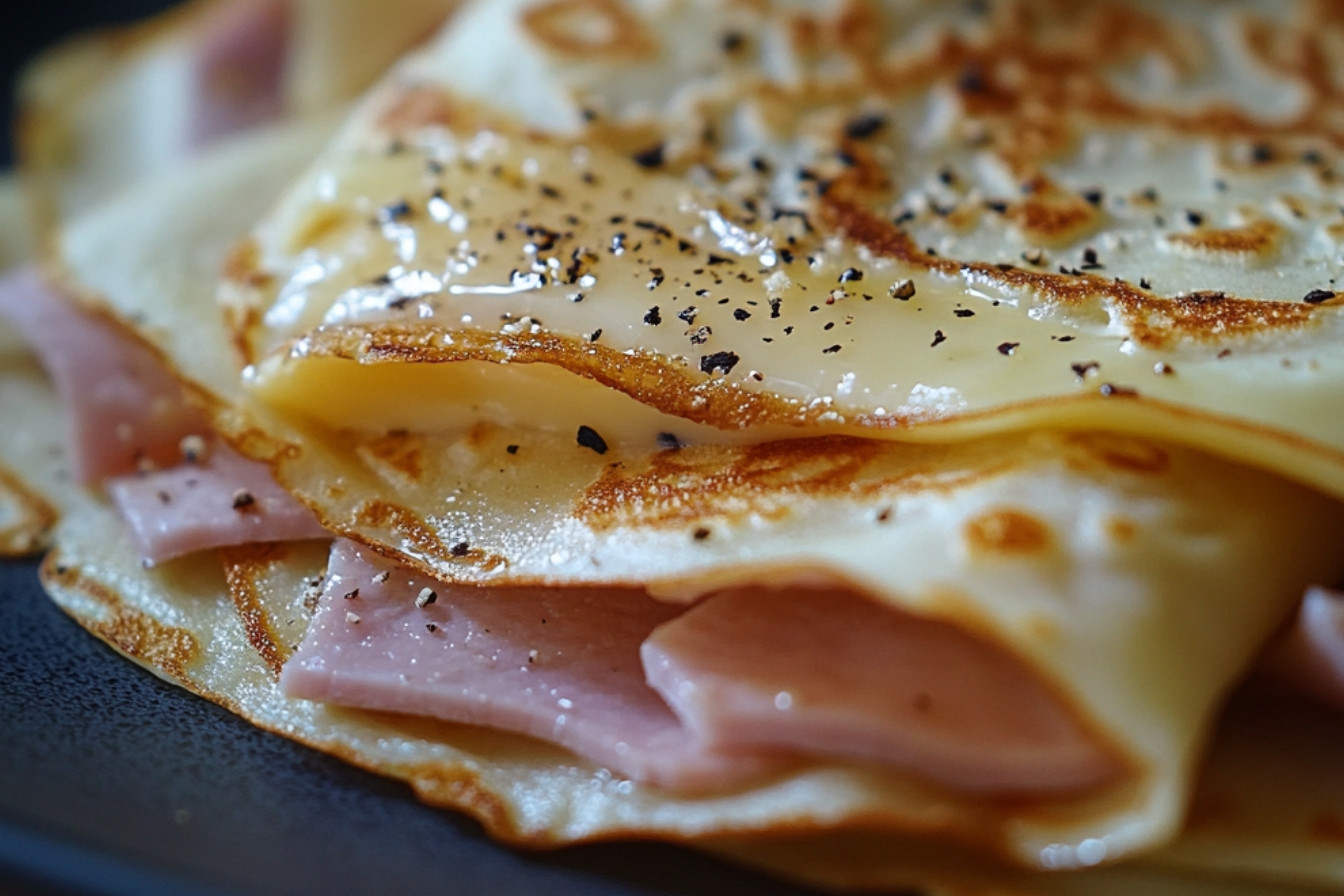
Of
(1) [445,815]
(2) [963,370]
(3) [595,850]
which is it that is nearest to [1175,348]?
(2) [963,370]

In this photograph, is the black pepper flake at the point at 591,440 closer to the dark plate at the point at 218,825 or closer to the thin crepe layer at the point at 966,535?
the thin crepe layer at the point at 966,535

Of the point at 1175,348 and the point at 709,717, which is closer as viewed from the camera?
the point at 709,717

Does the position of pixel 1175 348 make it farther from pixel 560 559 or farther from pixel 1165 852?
pixel 560 559

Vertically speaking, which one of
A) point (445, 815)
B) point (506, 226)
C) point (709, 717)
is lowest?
point (445, 815)

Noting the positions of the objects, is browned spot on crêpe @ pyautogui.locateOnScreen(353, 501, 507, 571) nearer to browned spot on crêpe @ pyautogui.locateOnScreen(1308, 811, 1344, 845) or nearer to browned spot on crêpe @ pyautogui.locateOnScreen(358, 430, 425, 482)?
browned spot on crêpe @ pyautogui.locateOnScreen(358, 430, 425, 482)

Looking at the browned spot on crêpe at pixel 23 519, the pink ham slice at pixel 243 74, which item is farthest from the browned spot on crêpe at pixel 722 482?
the pink ham slice at pixel 243 74

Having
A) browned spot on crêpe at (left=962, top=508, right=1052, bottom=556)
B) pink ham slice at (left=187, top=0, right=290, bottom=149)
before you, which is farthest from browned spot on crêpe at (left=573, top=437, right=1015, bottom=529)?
pink ham slice at (left=187, top=0, right=290, bottom=149)

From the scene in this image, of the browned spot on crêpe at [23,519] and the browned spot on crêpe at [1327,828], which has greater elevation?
the browned spot on crêpe at [1327,828]
